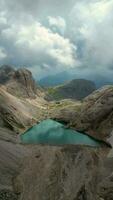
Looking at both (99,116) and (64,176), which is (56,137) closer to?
(99,116)

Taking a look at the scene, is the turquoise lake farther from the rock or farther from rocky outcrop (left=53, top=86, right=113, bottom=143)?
the rock

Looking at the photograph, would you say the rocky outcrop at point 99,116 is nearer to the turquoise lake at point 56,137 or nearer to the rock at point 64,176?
the turquoise lake at point 56,137

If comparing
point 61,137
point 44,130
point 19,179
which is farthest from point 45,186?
point 44,130

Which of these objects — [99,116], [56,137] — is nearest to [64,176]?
[56,137]

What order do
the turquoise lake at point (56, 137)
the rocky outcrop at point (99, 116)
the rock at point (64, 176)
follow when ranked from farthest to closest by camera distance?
1. the rocky outcrop at point (99, 116)
2. the turquoise lake at point (56, 137)
3. the rock at point (64, 176)

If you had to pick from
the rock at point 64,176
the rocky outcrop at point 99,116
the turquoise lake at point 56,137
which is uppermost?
the rock at point 64,176

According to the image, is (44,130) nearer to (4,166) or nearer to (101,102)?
(101,102)

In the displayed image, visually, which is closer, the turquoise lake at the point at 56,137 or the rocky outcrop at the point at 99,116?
the turquoise lake at the point at 56,137

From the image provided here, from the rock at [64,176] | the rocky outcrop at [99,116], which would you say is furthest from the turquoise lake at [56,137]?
the rock at [64,176]

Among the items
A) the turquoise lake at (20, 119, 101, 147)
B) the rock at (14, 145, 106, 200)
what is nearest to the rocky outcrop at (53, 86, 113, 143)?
the turquoise lake at (20, 119, 101, 147)
